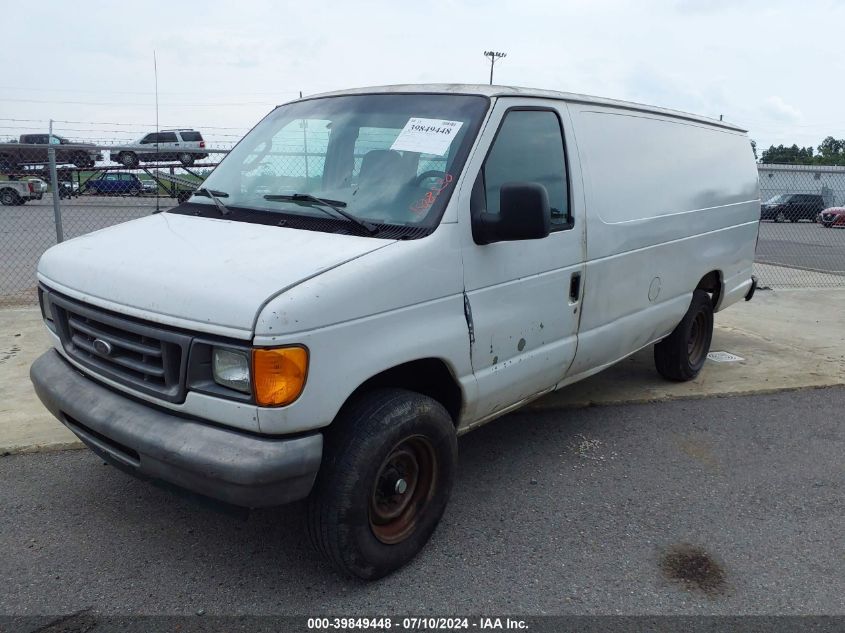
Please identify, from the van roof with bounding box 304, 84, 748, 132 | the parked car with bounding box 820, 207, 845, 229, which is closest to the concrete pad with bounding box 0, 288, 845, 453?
the van roof with bounding box 304, 84, 748, 132

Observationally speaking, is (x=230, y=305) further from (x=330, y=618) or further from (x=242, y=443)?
(x=330, y=618)

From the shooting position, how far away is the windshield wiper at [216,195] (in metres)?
3.40

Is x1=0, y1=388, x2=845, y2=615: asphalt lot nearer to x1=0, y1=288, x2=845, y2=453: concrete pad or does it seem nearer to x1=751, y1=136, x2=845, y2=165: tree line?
x1=0, y1=288, x2=845, y2=453: concrete pad

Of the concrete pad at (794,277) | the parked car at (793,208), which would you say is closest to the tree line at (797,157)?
the parked car at (793,208)

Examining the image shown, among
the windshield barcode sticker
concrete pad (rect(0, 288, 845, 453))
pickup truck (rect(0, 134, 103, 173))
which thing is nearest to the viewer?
the windshield barcode sticker

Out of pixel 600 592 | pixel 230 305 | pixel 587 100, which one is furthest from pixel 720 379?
pixel 230 305

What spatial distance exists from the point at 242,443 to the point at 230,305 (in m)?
0.49

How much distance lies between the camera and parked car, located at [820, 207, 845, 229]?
2623 centimetres

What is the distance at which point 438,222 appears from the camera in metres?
2.99

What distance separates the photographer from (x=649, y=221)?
446 cm

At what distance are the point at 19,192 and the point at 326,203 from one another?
15888 mm

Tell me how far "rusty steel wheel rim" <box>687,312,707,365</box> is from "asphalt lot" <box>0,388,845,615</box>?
133 centimetres

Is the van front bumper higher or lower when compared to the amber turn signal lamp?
lower

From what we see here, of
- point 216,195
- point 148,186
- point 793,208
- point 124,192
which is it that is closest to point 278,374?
point 216,195
